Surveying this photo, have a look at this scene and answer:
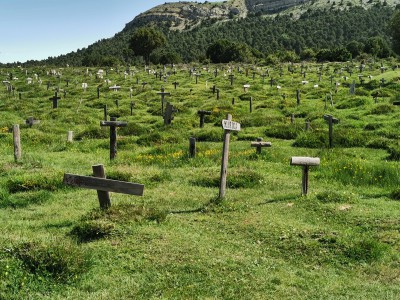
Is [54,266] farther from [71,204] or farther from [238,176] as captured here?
[238,176]

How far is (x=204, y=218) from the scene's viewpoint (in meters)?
11.4

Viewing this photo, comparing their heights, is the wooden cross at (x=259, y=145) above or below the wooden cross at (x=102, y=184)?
below

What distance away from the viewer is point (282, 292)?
24.7 ft

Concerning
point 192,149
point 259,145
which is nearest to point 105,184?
point 192,149

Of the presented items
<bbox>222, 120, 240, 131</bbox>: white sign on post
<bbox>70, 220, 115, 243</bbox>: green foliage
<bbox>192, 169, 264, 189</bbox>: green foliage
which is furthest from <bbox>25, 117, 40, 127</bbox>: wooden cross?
<bbox>70, 220, 115, 243</bbox>: green foliage

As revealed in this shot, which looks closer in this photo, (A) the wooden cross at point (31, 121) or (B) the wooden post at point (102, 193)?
(B) the wooden post at point (102, 193)

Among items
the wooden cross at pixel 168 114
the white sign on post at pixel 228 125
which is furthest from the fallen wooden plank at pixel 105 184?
the wooden cross at pixel 168 114

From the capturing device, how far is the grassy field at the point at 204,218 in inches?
303

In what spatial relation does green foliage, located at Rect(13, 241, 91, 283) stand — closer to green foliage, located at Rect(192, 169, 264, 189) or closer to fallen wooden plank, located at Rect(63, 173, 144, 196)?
fallen wooden plank, located at Rect(63, 173, 144, 196)

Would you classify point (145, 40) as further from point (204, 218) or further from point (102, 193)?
point (204, 218)

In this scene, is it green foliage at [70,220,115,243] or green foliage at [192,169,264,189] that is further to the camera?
green foliage at [192,169,264,189]

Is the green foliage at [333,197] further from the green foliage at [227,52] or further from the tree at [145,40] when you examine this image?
the tree at [145,40]

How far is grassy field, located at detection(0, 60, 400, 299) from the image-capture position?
7699 millimetres

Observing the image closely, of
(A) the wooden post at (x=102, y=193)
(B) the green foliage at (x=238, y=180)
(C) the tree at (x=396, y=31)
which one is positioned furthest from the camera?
(C) the tree at (x=396, y=31)
